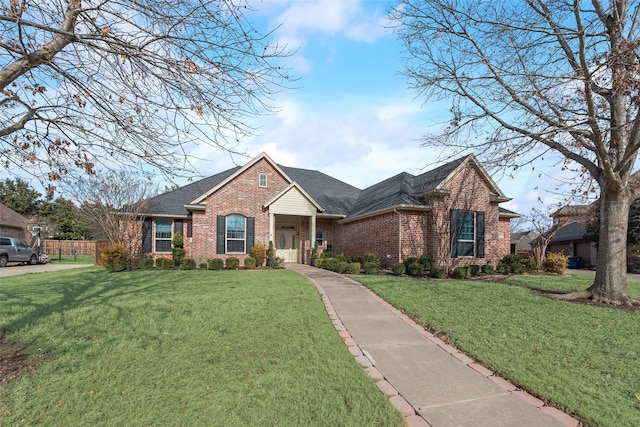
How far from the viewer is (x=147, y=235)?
17.7 m

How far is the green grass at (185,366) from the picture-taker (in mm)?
3107

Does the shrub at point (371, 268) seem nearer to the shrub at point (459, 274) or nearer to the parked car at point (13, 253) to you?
the shrub at point (459, 274)

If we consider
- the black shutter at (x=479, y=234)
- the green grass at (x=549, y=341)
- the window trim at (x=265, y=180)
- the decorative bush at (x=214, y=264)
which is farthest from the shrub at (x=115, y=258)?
the black shutter at (x=479, y=234)

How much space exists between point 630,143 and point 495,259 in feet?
31.6

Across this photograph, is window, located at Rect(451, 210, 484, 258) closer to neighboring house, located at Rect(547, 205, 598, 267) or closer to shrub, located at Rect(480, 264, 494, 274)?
shrub, located at Rect(480, 264, 494, 274)

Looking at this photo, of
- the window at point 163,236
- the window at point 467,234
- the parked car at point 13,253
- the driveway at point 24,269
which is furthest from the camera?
the parked car at point 13,253

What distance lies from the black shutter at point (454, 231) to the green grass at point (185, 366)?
9.29 meters

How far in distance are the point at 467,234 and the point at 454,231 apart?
1.10m

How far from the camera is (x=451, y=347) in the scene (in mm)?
5117

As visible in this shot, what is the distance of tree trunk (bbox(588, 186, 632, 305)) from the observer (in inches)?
319

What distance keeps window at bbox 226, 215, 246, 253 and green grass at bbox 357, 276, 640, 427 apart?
32.1 ft

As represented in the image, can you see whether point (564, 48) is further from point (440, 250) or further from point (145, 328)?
point (145, 328)

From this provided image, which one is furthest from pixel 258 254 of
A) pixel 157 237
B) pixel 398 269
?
pixel 398 269

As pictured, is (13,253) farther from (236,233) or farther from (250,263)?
(250,263)
